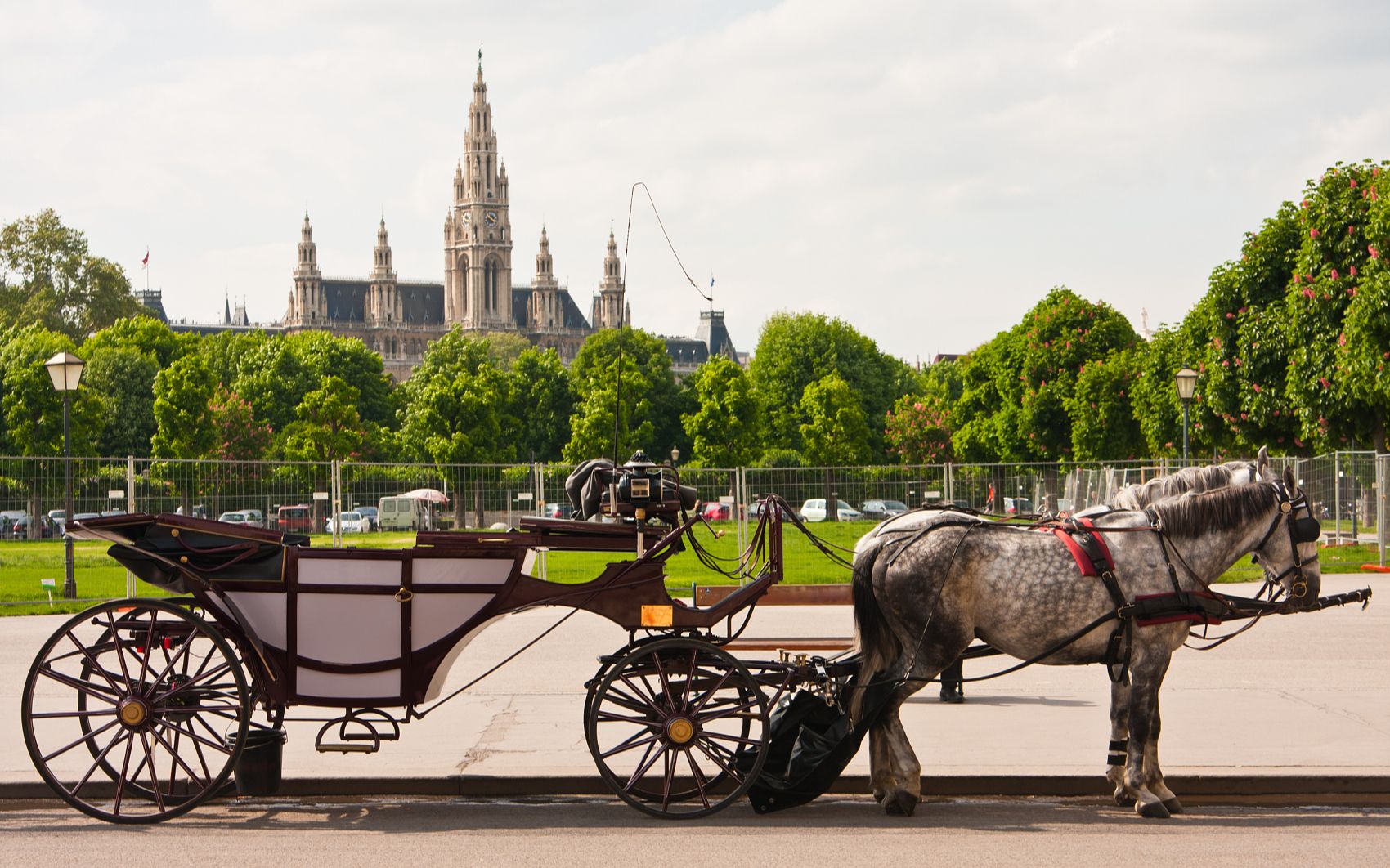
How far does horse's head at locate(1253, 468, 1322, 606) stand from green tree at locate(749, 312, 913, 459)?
257 feet

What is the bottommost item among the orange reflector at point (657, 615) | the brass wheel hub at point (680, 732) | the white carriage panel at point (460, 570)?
the brass wheel hub at point (680, 732)

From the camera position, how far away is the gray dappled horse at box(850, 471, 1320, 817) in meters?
7.91

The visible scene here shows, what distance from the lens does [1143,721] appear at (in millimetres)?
7781

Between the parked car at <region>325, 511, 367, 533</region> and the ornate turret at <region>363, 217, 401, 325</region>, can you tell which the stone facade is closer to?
the ornate turret at <region>363, 217, 401, 325</region>

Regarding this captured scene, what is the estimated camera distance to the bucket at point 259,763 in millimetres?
7895

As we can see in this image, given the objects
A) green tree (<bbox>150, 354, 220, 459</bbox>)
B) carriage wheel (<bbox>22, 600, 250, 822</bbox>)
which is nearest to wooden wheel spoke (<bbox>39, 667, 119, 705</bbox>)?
carriage wheel (<bbox>22, 600, 250, 822</bbox>)

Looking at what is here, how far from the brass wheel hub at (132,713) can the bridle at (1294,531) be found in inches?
234

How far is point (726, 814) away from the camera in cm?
801

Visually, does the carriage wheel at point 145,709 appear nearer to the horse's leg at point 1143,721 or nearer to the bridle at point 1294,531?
the horse's leg at point 1143,721

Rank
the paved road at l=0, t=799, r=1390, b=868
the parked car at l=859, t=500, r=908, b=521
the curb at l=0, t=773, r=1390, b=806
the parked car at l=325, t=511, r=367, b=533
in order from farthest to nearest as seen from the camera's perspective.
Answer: the parked car at l=859, t=500, r=908, b=521 → the parked car at l=325, t=511, r=367, b=533 → the curb at l=0, t=773, r=1390, b=806 → the paved road at l=0, t=799, r=1390, b=868

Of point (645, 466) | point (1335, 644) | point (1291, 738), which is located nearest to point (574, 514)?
point (645, 466)

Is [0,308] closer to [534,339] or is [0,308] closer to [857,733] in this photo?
[857,733]

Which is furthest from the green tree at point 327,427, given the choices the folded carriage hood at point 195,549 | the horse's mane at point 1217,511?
the horse's mane at point 1217,511

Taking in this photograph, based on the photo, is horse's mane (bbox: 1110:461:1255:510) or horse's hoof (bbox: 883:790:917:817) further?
horse's mane (bbox: 1110:461:1255:510)
